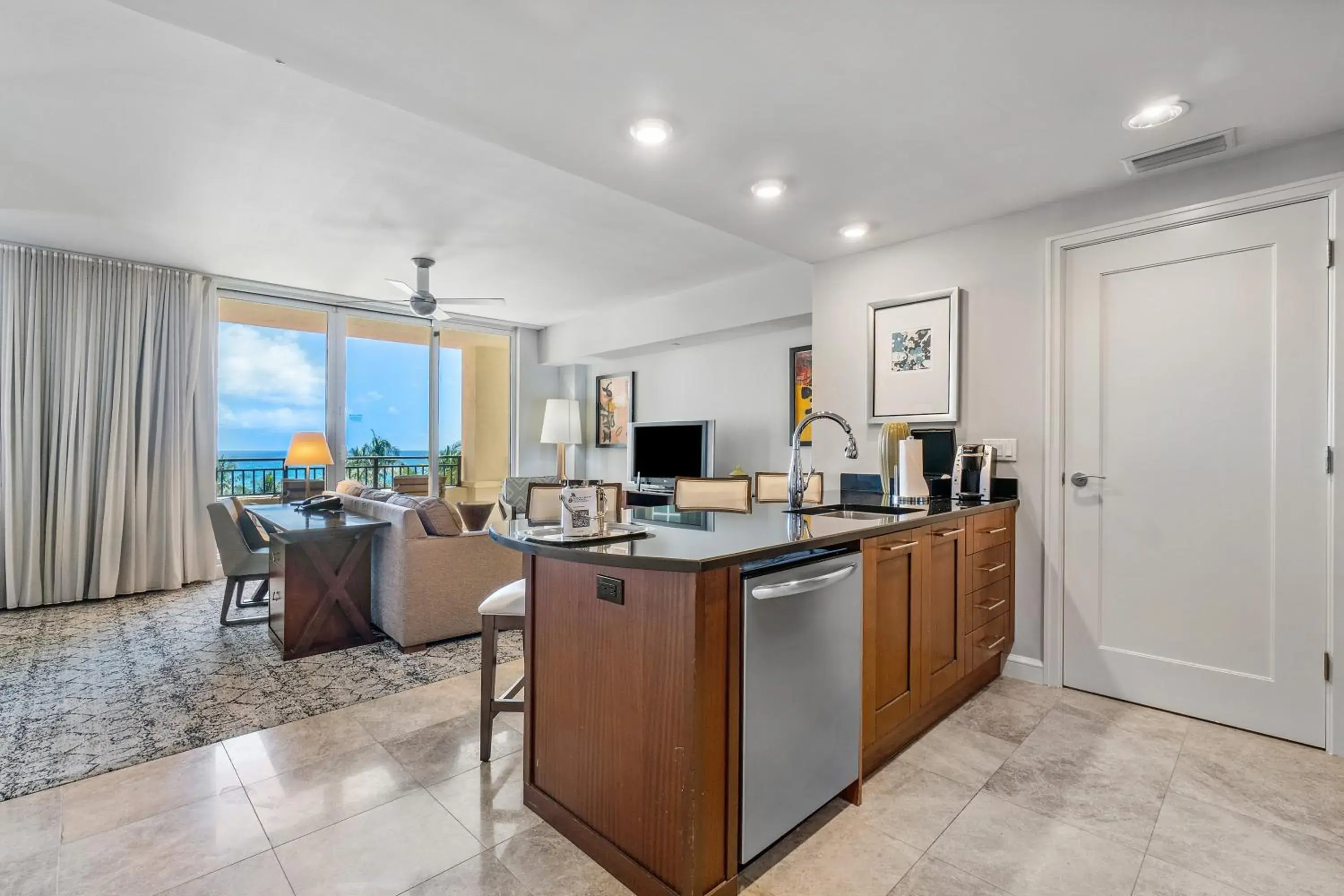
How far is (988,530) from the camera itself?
8.73 feet

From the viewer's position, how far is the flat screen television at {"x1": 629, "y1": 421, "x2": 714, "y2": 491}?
5.53 meters

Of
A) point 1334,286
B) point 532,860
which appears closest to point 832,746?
point 532,860

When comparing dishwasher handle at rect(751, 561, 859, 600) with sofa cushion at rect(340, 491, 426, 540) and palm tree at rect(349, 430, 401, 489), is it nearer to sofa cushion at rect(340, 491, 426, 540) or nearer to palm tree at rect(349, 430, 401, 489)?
sofa cushion at rect(340, 491, 426, 540)

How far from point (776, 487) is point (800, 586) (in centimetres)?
212

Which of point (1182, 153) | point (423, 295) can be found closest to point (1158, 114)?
point (1182, 153)

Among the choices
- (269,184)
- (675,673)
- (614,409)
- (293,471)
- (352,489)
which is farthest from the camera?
(614,409)

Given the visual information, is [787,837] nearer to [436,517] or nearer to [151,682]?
[436,517]

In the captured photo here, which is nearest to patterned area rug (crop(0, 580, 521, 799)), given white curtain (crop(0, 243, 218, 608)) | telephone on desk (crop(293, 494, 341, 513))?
white curtain (crop(0, 243, 218, 608))

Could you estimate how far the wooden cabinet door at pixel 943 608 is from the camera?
2180mm

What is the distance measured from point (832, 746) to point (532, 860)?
861 millimetres

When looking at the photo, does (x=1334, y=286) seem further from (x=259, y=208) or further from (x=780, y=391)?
(x=259, y=208)

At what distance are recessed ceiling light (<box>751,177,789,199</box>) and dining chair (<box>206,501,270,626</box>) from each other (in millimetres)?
3415

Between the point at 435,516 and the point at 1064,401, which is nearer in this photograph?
the point at 1064,401

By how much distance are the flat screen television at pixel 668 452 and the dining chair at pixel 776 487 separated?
1.74 m
